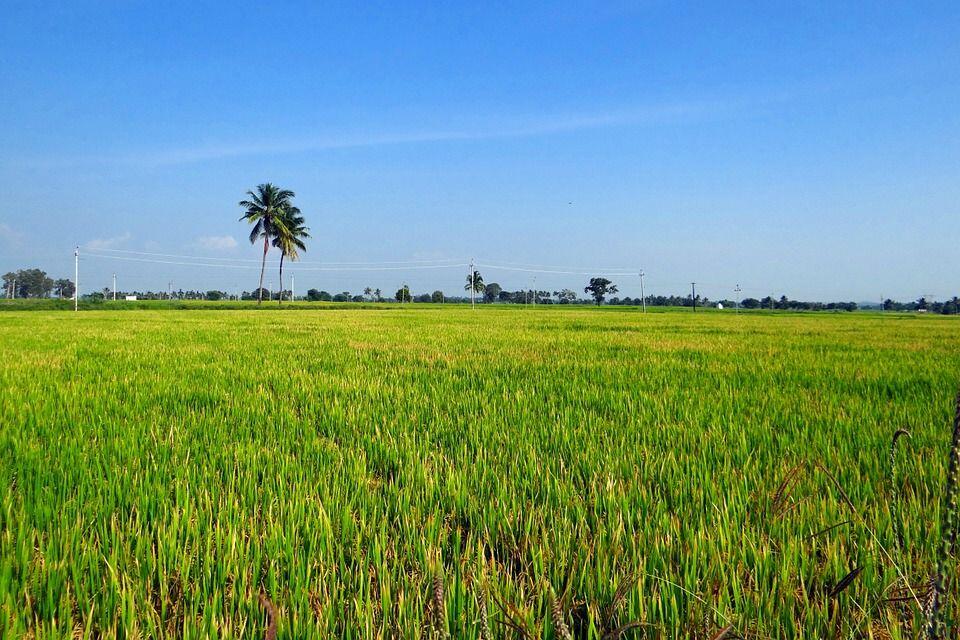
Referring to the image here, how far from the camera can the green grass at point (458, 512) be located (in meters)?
1.23

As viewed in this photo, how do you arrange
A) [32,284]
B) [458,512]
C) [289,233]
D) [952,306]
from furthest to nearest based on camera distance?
[32,284] → [952,306] → [289,233] → [458,512]

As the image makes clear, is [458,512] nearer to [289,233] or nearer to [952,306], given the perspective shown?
[289,233]

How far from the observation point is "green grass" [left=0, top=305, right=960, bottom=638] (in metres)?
1.23

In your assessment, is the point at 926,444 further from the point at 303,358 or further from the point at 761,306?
the point at 761,306

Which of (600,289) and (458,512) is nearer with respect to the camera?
(458,512)

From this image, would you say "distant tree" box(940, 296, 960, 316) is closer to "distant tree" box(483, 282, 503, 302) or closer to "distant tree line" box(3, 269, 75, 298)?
"distant tree" box(483, 282, 503, 302)

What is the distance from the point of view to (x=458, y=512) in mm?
1889

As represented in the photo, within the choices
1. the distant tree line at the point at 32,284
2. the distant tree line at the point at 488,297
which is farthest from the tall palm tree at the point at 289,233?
the distant tree line at the point at 32,284

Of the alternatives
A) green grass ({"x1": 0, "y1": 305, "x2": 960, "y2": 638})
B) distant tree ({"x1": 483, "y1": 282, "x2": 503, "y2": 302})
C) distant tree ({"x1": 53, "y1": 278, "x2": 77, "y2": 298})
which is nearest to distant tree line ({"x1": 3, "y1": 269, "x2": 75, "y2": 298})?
distant tree ({"x1": 53, "y1": 278, "x2": 77, "y2": 298})

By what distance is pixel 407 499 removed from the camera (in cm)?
190

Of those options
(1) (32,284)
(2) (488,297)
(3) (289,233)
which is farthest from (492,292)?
(1) (32,284)

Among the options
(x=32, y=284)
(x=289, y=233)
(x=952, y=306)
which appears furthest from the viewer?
(x=32, y=284)

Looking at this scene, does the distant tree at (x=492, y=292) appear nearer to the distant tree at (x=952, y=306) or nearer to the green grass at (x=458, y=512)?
the distant tree at (x=952, y=306)

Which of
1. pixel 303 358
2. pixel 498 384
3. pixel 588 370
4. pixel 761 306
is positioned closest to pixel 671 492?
pixel 498 384
